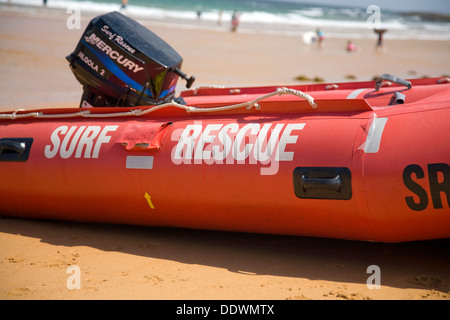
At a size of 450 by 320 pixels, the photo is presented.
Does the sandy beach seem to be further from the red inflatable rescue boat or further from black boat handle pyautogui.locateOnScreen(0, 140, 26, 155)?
black boat handle pyautogui.locateOnScreen(0, 140, 26, 155)

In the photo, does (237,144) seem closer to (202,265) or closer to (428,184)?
(202,265)

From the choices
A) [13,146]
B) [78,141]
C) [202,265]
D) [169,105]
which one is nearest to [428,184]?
[202,265]

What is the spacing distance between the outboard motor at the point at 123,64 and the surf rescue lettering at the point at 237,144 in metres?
0.80

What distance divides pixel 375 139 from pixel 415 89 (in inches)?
53.2

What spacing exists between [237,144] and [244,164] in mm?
152

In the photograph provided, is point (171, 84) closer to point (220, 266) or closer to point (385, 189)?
point (220, 266)

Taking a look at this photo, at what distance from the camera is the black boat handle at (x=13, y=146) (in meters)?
3.92

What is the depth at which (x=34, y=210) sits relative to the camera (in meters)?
3.96

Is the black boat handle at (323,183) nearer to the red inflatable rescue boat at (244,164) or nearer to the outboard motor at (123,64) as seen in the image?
the red inflatable rescue boat at (244,164)

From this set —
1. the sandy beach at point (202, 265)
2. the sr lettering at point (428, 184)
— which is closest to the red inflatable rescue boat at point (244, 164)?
the sr lettering at point (428, 184)

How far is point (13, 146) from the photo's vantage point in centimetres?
395

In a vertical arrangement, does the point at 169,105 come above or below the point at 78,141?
above

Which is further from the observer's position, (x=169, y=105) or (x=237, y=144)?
(x=169, y=105)

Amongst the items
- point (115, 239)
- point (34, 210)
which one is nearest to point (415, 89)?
point (115, 239)
